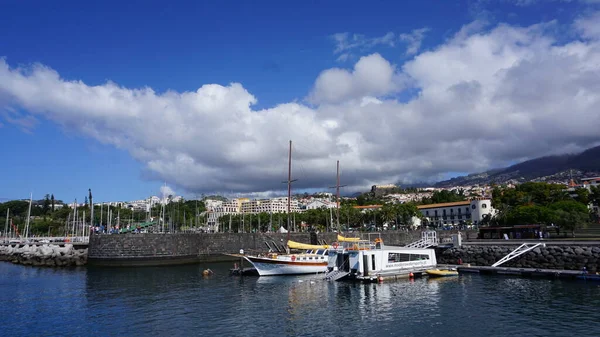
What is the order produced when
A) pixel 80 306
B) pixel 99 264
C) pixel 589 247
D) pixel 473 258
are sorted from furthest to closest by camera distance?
pixel 99 264 → pixel 473 258 → pixel 589 247 → pixel 80 306

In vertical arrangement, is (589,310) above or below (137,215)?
below

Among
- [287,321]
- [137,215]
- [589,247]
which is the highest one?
[137,215]

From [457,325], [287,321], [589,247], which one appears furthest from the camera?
[589,247]

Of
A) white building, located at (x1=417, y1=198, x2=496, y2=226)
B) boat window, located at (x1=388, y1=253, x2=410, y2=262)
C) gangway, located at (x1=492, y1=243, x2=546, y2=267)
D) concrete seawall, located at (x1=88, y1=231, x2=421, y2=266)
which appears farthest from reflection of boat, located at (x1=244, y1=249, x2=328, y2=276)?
white building, located at (x1=417, y1=198, x2=496, y2=226)

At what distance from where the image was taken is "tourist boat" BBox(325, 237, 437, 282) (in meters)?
42.5

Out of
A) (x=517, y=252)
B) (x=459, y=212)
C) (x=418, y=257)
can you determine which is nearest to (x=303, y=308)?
(x=418, y=257)

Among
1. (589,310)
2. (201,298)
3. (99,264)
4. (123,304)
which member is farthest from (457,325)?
(99,264)

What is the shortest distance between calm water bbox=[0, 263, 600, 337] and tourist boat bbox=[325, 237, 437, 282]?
1.97 m

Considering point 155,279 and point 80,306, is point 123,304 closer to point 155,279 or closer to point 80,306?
point 80,306

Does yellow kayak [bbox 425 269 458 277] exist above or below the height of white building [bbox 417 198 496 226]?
below

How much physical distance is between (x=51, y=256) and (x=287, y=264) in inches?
1781

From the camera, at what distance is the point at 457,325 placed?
79.6 ft

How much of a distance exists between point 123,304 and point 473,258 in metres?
40.9

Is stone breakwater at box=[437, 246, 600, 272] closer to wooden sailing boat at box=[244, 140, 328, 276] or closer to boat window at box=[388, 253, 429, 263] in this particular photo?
boat window at box=[388, 253, 429, 263]
